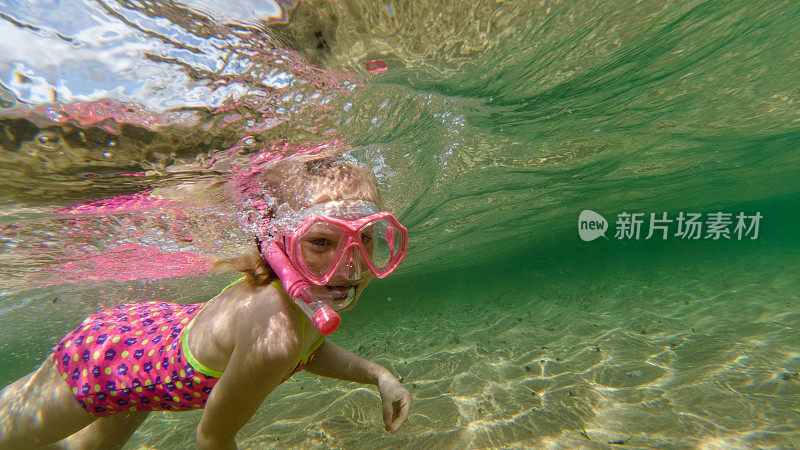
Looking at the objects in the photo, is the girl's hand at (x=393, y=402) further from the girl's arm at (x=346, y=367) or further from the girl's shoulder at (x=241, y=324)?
the girl's shoulder at (x=241, y=324)

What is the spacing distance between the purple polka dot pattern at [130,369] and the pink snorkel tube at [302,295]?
144 centimetres

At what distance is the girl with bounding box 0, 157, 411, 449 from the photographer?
2.49 meters

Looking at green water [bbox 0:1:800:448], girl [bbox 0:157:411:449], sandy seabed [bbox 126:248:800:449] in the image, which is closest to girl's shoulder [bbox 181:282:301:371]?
girl [bbox 0:157:411:449]

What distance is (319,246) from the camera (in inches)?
114

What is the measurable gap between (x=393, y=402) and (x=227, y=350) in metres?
1.82

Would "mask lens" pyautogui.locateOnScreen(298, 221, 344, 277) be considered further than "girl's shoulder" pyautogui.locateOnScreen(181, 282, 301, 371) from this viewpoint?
Yes

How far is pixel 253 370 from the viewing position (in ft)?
7.72

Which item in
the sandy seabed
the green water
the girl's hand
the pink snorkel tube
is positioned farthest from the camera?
the green water

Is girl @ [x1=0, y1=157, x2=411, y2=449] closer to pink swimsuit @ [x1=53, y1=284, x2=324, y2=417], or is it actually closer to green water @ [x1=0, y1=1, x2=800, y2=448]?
pink swimsuit @ [x1=53, y1=284, x2=324, y2=417]

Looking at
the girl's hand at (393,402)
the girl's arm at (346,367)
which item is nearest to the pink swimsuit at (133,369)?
the girl's arm at (346,367)

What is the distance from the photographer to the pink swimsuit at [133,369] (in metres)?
3.15

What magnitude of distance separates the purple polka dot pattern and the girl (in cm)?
1

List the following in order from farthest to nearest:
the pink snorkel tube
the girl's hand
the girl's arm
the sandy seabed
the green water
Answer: the green water
the sandy seabed
the girl's arm
the girl's hand
the pink snorkel tube

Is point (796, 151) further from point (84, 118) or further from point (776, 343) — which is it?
point (84, 118)
